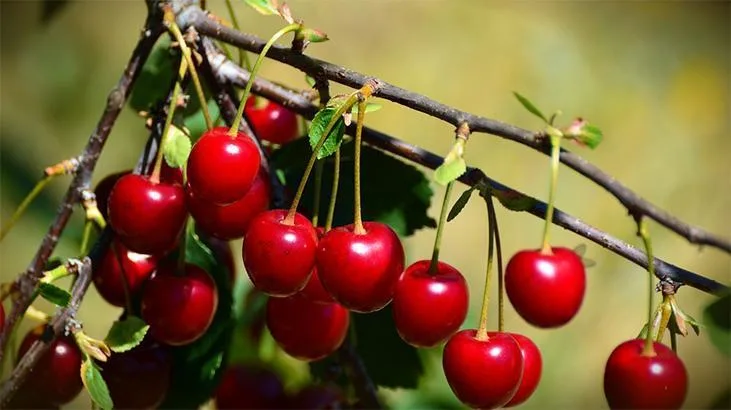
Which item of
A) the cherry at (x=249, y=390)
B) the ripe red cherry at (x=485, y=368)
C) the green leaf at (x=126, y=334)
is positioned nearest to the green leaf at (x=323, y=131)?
the ripe red cherry at (x=485, y=368)

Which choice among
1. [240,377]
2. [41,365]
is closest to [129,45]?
[240,377]

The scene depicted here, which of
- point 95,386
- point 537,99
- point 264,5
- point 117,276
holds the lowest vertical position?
point 95,386

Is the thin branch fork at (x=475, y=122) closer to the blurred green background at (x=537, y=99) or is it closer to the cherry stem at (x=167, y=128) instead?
the cherry stem at (x=167, y=128)

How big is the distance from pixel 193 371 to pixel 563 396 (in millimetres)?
1725

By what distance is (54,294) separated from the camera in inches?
28.8

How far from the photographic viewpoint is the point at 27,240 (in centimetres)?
221

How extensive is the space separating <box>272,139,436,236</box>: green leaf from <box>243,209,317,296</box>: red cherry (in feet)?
0.56

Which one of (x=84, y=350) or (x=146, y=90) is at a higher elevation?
(x=146, y=90)

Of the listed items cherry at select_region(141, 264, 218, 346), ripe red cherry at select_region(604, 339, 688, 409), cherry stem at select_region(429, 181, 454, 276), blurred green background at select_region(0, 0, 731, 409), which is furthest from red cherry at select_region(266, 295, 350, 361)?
blurred green background at select_region(0, 0, 731, 409)

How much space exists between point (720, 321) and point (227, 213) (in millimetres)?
391

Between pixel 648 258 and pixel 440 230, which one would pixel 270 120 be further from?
pixel 648 258

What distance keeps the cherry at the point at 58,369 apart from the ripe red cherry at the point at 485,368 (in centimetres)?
37

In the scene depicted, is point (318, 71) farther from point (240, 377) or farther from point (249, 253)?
point (240, 377)

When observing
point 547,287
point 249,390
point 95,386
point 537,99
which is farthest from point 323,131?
point 537,99
